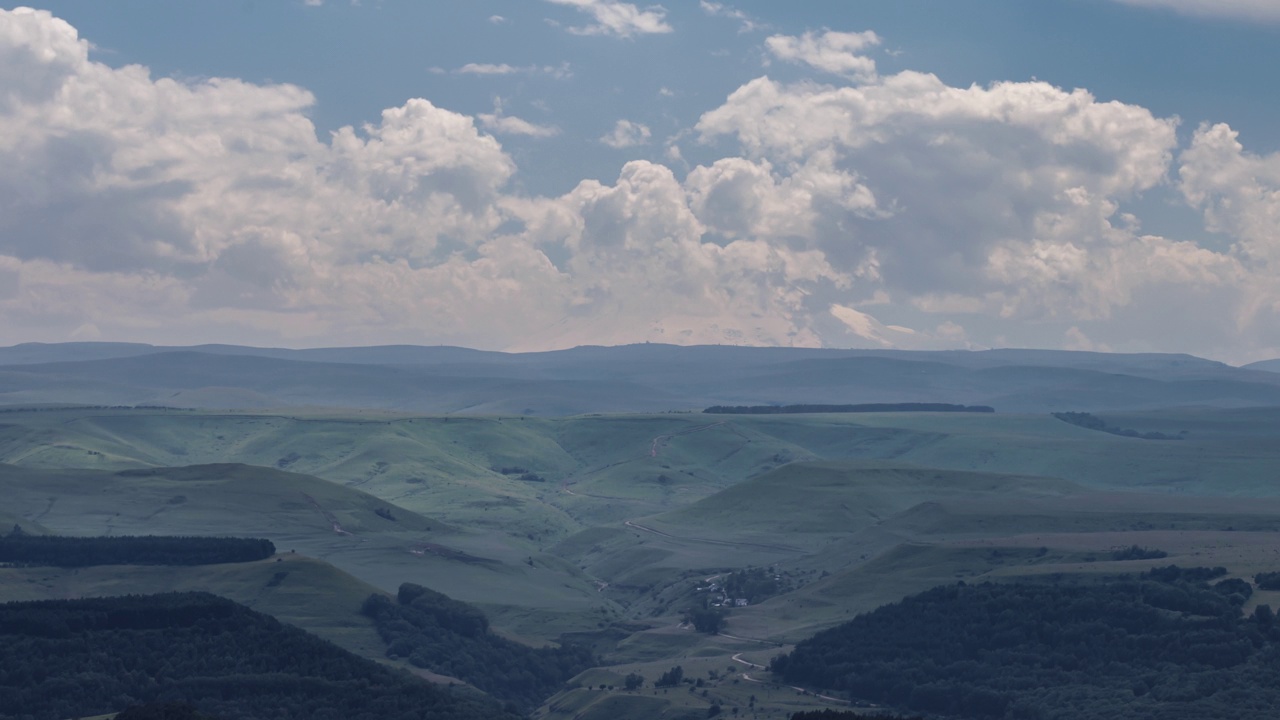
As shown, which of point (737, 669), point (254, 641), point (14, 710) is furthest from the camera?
point (737, 669)

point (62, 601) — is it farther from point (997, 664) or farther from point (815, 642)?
point (997, 664)

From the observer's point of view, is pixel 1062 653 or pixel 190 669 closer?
pixel 190 669

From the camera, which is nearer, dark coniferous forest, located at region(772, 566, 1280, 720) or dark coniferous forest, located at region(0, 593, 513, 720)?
dark coniferous forest, located at region(0, 593, 513, 720)

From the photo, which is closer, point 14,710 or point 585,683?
point 14,710

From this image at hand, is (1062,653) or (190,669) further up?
(1062,653)

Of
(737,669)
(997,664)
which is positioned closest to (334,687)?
(737,669)

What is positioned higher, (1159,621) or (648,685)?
(1159,621)
